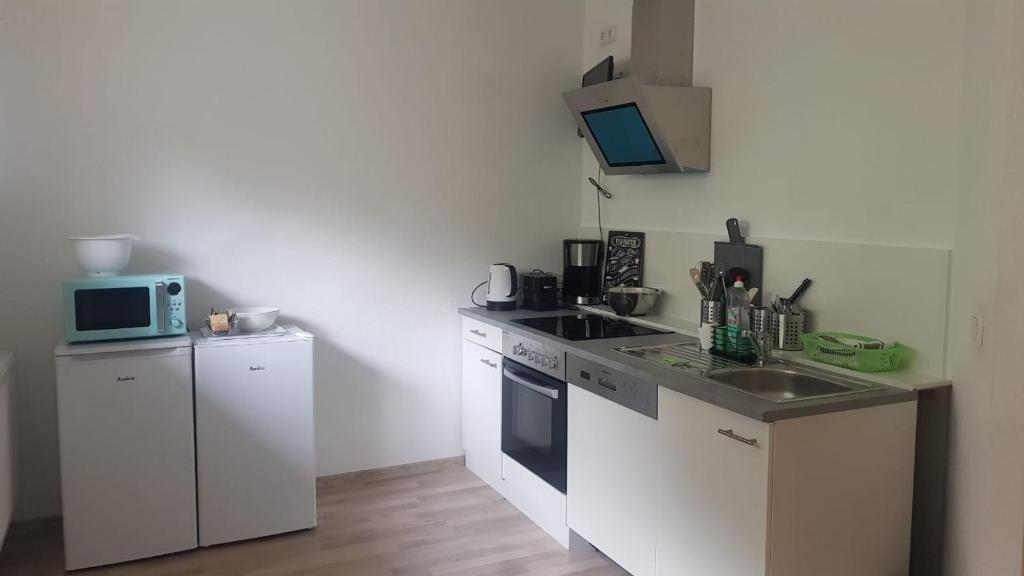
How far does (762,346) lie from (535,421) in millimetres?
1109

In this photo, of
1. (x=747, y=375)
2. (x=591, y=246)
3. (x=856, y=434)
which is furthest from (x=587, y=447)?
(x=591, y=246)

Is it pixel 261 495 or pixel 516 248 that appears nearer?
pixel 261 495

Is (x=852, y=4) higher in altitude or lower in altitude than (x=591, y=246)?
higher

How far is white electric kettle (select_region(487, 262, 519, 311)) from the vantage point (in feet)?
13.1

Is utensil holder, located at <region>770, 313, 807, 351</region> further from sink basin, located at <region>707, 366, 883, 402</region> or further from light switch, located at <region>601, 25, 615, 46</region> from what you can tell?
light switch, located at <region>601, 25, 615, 46</region>

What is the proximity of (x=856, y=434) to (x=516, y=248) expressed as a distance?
7.52 feet

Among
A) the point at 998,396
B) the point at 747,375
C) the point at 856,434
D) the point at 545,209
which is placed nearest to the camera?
the point at 998,396

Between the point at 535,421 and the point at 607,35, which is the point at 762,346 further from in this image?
the point at 607,35

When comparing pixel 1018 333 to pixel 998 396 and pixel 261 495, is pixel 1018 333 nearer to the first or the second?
pixel 998 396

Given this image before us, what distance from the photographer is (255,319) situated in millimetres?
3412

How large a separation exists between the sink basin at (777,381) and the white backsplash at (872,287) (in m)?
0.28

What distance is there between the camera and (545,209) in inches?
170

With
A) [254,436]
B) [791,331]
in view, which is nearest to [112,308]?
[254,436]

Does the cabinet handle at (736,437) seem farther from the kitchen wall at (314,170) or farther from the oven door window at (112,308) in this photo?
the oven door window at (112,308)
